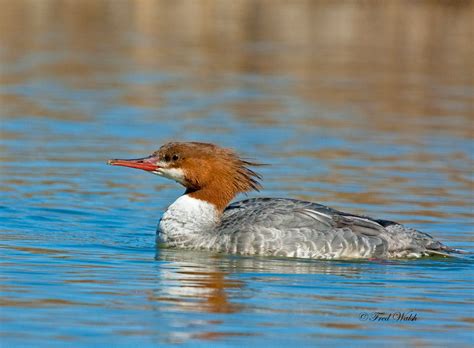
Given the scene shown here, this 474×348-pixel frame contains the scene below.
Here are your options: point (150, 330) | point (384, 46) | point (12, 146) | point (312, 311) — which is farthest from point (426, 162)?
point (384, 46)

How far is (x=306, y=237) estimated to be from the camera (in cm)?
1133

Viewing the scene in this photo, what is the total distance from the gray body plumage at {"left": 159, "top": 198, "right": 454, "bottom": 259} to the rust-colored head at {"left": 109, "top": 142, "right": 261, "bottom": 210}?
407 millimetres

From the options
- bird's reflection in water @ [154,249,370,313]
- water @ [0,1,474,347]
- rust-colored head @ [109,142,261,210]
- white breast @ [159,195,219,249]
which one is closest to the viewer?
water @ [0,1,474,347]

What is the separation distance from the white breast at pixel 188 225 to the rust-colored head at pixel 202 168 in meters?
0.17

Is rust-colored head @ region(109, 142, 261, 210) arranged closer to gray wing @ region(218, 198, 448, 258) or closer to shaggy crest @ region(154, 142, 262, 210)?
shaggy crest @ region(154, 142, 262, 210)

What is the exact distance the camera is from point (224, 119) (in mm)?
19047

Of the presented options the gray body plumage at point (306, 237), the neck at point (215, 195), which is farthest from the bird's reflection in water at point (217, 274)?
the neck at point (215, 195)

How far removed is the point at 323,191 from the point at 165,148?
9.61 feet

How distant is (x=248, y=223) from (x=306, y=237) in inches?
21.1

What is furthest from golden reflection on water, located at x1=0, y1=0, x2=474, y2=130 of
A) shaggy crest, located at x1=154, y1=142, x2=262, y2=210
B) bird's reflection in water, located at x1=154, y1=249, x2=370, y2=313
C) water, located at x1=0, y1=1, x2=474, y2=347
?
bird's reflection in water, located at x1=154, y1=249, x2=370, y2=313

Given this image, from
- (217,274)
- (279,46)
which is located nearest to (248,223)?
(217,274)

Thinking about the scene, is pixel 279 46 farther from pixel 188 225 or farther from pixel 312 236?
pixel 312 236

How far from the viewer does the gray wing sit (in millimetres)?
11320

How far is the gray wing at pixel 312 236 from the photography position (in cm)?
1132
